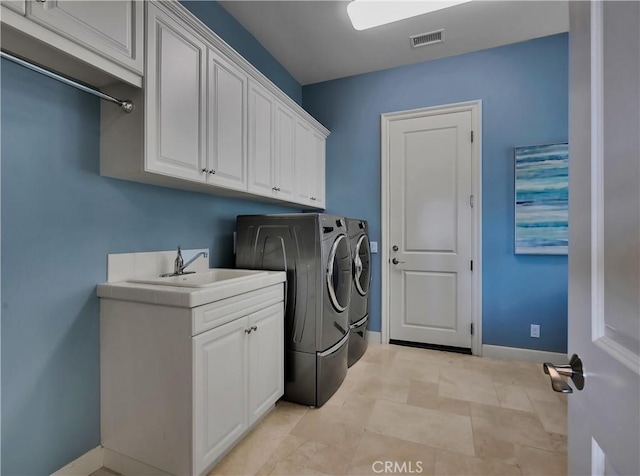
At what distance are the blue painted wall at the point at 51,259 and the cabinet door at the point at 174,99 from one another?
0.33 meters

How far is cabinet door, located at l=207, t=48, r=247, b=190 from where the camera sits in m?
1.85

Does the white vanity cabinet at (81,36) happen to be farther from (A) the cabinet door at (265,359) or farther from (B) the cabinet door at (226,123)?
(A) the cabinet door at (265,359)

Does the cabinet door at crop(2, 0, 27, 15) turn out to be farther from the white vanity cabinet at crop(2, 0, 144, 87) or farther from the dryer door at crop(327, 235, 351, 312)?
the dryer door at crop(327, 235, 351, 312)

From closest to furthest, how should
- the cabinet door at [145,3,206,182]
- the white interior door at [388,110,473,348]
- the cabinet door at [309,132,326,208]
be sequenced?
the cabinet door at [145,3,206,182], the white interior door at [388,110,473,348], the cabinet door at [309,132,326,208]

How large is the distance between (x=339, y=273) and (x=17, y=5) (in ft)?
6.72

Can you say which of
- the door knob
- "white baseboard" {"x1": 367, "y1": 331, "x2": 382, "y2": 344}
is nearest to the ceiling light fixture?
the door knob

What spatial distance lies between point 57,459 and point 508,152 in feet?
12.5

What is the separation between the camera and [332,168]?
11.8 feet

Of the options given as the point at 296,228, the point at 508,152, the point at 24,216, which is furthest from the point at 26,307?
the point at 508,152

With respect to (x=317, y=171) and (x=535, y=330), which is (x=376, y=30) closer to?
(x=317, y=171)

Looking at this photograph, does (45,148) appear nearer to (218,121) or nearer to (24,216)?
(24,216)

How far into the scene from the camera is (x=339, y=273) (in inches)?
92.2

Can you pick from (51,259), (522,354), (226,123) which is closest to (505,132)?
(522,354)

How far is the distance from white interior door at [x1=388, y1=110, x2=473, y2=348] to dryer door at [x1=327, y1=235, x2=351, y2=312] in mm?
1008
